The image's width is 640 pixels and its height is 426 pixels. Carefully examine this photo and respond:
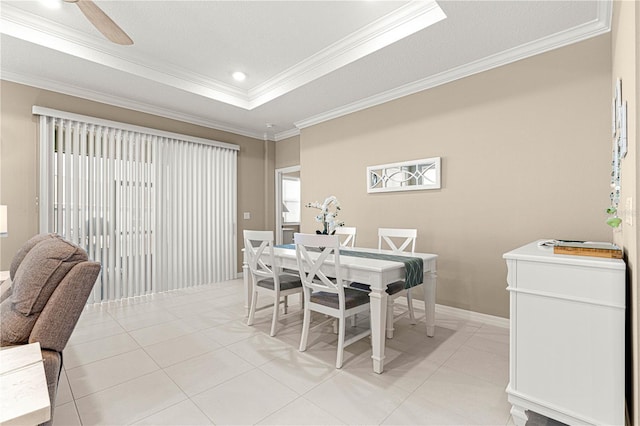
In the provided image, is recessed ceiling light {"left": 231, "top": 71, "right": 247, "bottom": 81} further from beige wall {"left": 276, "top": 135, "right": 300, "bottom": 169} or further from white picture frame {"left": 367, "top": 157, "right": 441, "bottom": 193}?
white picture frame {"left": 367, "top": 157, "right": 441, "bottom": 193}

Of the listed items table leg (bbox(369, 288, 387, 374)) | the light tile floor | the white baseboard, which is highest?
table leg (bbox(369, 288, 387, 374))

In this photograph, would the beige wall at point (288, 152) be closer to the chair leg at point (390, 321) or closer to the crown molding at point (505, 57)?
the crown molding at point (505, 57)

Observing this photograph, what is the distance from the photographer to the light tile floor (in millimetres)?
1696

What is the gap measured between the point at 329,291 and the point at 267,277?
0.88 m

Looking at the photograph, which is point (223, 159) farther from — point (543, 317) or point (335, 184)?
point (543, 317)

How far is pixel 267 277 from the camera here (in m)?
2.95

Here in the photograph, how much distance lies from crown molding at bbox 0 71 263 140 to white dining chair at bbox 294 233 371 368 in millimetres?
3362

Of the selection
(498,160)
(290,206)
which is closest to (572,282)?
(498,160)

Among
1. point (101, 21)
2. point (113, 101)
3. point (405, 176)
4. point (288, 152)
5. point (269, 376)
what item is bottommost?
point (269, 376)

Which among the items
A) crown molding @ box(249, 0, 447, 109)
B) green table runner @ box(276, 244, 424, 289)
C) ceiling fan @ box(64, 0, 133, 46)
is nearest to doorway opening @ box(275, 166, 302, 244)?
crown molding @ box(249, 0, 447, 109)

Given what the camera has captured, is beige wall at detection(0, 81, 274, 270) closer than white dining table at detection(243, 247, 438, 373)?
No

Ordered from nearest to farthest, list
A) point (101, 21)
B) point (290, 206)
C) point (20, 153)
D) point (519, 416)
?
point (519, 416), point (101, 21), point (20, 153), point (290, 206)

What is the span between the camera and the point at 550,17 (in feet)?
7.93

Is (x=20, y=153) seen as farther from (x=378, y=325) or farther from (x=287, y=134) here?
(x=378, y=325)
